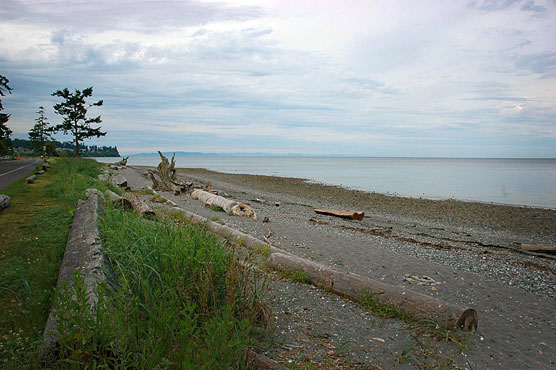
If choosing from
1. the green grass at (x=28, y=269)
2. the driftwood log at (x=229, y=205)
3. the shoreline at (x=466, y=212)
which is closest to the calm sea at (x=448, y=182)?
the shoreline at (x=466, y=212)

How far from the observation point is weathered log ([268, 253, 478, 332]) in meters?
4.57

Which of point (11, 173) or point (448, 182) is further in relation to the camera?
point (448, 182)

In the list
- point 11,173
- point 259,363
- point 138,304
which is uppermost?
point 11,173

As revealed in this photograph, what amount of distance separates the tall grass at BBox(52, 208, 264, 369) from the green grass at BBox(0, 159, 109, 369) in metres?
0.51

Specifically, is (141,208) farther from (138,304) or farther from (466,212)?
(466,212)

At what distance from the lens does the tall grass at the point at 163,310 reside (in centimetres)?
267

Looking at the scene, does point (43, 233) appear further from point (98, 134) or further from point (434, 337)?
point (98, 134)

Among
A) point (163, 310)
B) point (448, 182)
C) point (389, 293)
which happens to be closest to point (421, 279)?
point (389, 293)

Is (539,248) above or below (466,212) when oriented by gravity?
below

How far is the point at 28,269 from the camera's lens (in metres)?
5.33

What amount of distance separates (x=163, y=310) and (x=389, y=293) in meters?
3.25

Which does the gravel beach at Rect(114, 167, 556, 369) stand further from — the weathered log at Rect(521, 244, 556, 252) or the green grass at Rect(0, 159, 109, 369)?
the green grass at Rect(0, 159, 109, 369)

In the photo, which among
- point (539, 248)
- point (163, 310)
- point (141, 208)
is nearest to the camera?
point (163, 310)

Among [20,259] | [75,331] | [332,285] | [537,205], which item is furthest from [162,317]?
[537,205]
